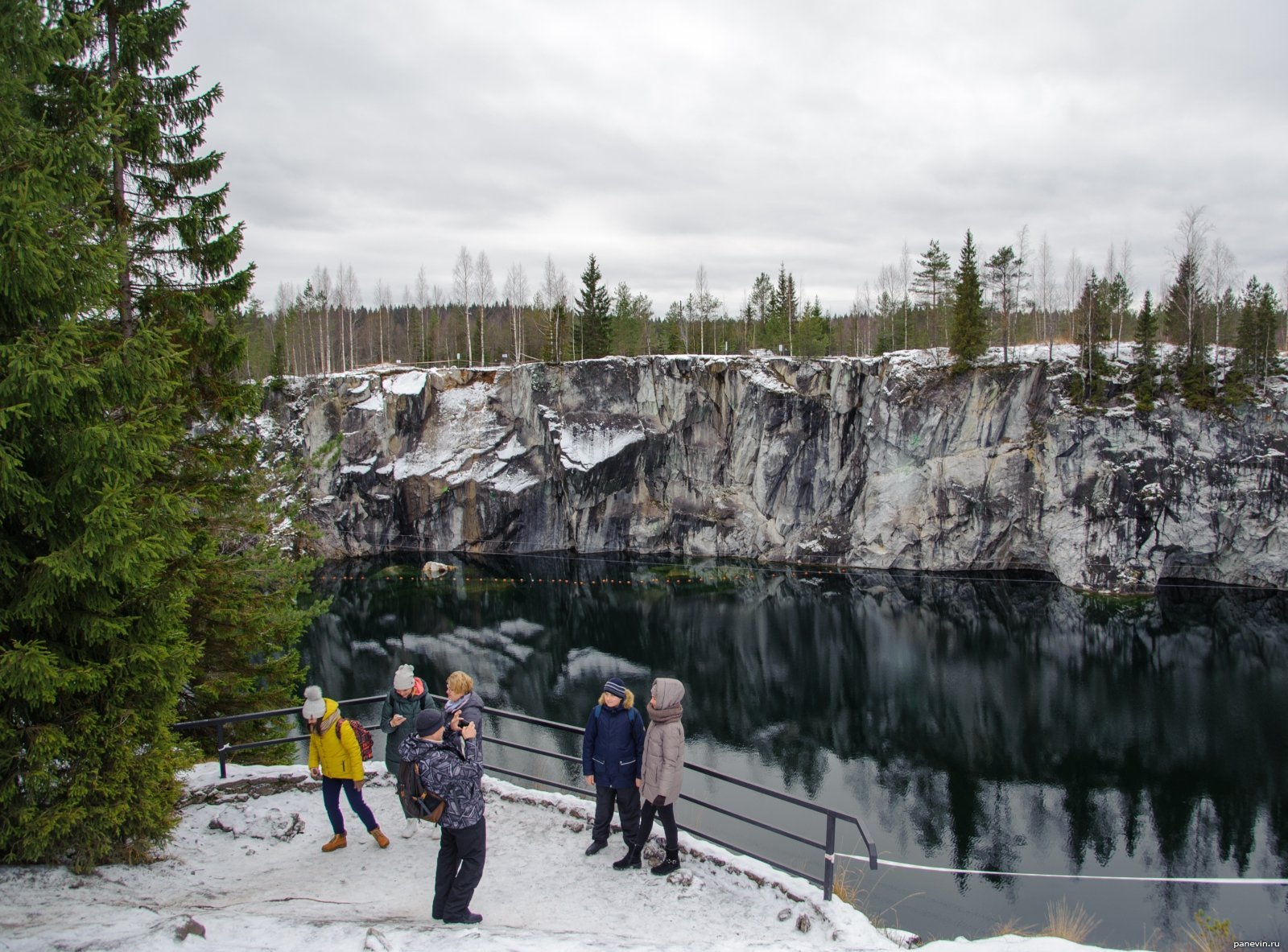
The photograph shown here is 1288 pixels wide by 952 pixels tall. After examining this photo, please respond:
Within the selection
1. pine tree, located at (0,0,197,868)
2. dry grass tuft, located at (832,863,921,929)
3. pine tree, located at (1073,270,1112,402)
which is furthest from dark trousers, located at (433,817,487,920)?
pine tree, located at (1073,270,1112,402)

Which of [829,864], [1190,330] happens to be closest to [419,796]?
[829,864]

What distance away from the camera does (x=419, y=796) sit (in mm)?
5832

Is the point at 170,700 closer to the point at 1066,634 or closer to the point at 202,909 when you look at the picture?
the point at 202,909

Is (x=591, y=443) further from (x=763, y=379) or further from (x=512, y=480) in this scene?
(x=763, y=379)

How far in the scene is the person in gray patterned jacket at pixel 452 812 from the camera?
18.8 ft

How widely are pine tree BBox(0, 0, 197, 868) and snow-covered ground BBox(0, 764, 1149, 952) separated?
660 millimetres

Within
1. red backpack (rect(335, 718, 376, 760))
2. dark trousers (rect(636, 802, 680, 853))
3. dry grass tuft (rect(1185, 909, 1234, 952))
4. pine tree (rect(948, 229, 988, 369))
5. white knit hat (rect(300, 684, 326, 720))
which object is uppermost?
pine tree (rect(948, 229, 988, 369))

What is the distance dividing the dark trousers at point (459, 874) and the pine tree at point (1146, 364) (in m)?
41.6

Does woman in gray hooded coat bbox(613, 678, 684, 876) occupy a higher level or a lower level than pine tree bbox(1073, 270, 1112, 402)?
lower

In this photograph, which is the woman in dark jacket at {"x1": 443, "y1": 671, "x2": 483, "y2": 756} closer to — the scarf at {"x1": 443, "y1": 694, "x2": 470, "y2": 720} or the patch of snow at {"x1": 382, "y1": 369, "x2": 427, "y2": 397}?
the scarf at {"x1": 443, "y1": 694, "x2": 470, "y2": 720}

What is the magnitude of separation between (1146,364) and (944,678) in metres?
23.6

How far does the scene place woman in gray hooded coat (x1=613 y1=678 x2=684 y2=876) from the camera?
662cm

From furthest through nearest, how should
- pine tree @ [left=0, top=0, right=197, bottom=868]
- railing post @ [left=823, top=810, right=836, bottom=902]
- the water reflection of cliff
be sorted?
the water reflection of cliff → railing post @ [left=823, top=810, right=836, bottom=902] → pine tree @ [left=0, top=0, right=197, bottom=868]

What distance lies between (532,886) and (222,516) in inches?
316
